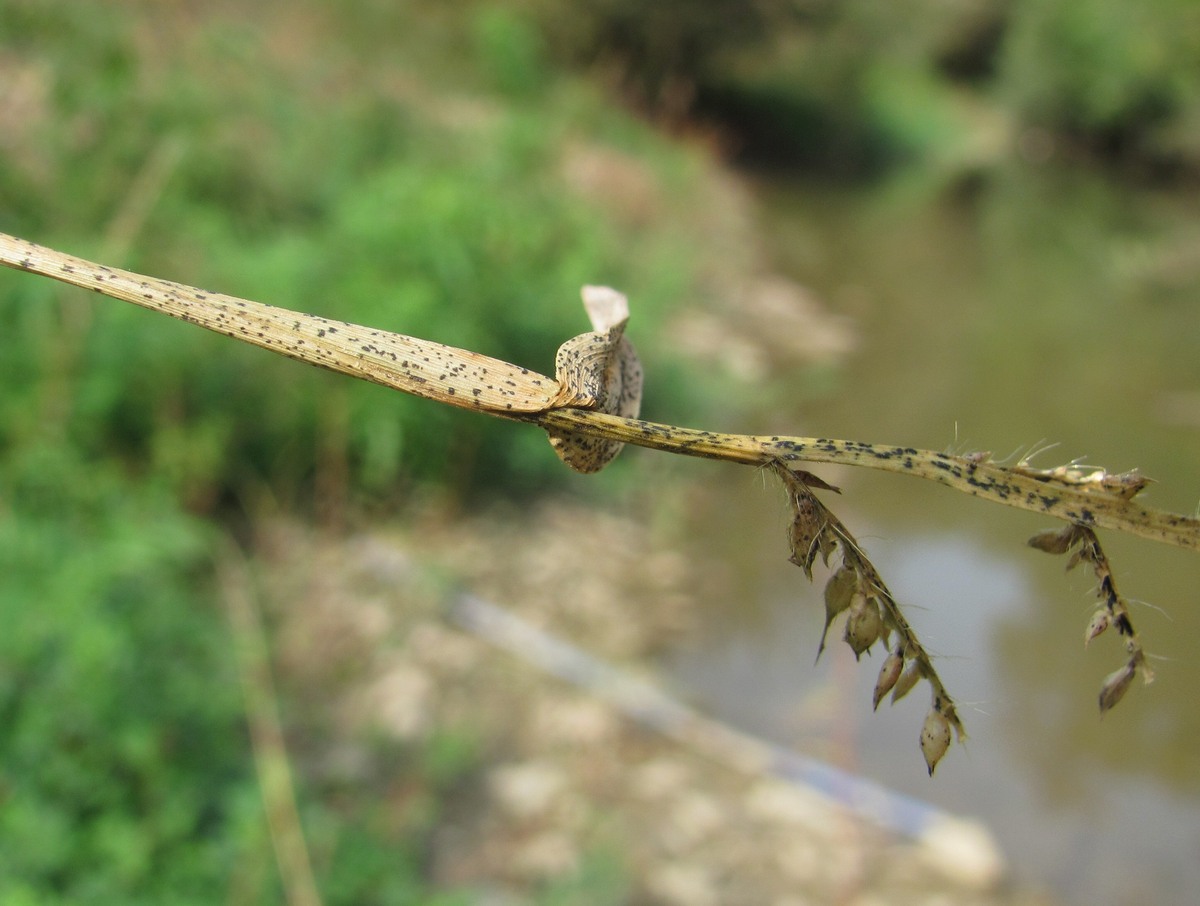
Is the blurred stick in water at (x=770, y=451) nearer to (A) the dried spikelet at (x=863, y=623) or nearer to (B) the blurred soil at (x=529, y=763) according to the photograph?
(A) the dried spikelet at (x=863, y=623)

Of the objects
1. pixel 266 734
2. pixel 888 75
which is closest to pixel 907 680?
pixel 266 734

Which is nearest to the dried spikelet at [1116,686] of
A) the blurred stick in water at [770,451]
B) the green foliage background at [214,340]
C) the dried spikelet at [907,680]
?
the blurred stick in water at [770,451]

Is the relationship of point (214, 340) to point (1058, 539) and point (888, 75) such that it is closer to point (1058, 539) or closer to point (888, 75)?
point (1058, 539)

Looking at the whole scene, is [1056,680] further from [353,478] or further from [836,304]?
[836,304]

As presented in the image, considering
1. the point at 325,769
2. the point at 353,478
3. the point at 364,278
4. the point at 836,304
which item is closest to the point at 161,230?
the point at 364,278

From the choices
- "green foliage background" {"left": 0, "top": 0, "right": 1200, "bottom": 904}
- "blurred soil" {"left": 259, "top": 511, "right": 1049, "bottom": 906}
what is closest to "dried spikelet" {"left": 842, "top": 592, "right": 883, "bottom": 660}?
"green foliage background" {"left": 0, "top": 0, "right": 1200, "bottom": 904}
